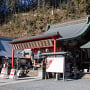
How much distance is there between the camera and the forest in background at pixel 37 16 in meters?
55.0

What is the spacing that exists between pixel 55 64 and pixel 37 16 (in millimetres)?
53217

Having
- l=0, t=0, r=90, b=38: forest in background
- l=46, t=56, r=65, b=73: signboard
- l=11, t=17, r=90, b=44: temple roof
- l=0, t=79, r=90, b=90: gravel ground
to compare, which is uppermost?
l=0, t=0, r=90, b=38: forest in background

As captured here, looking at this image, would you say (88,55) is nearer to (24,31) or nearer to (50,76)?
(50,76)

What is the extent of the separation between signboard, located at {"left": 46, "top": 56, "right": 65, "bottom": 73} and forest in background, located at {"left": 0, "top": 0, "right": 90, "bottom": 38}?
30.9m

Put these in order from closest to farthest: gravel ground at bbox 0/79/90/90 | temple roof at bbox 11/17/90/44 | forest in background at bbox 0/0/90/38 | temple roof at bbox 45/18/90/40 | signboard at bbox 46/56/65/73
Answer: gravel ground at bbox 0/79/90/90 → signboard at bbox 46/56/65/73 → temple roof at bbox 11/17/90/44 → temple roof at bbox 45/18/90/40 → forest in background at bbox 0/0/90/38

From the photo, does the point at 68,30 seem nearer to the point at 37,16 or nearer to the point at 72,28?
the point at 72,28

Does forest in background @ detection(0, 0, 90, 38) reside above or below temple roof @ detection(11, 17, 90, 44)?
above

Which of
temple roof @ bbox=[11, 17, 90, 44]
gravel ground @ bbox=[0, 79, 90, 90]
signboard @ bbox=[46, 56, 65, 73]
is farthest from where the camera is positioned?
temple roof @ bbox=[11, 17, 90, 44]

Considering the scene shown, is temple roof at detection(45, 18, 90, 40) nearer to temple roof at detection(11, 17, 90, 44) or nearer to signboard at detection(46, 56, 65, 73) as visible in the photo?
temple roof at detection(11, 17, 90, 44)

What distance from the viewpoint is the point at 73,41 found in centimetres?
1852

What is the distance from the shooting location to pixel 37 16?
212ft

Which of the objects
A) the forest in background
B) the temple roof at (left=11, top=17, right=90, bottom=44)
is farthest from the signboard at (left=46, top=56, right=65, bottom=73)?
the forest in background

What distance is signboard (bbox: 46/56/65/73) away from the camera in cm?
1286

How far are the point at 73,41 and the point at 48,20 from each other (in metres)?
42.4
